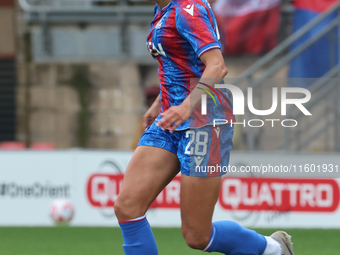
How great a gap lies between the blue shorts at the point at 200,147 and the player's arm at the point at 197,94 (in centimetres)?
24

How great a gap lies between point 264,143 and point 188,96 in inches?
185

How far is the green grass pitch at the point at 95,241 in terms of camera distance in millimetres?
5453

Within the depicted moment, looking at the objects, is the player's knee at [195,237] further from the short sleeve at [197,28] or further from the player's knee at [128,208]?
the short sleeve at [197,28]

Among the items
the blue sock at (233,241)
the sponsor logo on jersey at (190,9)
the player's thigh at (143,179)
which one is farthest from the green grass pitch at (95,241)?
the sponsor logo on jersey at (190,9)

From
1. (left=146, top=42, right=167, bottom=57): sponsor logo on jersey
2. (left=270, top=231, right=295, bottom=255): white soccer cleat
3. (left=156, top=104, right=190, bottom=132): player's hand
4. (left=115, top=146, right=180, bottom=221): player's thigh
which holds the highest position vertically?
(left=146, top=42, right=167, bottom=57): sponsor logo on jersey

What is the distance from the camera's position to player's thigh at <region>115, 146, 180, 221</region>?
3209 millimetres

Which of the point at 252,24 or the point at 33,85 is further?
the point at 33,85

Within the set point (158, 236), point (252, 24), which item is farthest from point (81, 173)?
point (252, 24)

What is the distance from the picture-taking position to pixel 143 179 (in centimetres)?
323

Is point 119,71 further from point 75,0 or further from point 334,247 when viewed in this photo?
point 334,247

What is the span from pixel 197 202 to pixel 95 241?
3.16 m

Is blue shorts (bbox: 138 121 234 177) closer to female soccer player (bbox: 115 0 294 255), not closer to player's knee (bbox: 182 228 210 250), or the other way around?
female soccer player (bbox: 115 0 294 255)

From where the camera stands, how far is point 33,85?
34.0ft

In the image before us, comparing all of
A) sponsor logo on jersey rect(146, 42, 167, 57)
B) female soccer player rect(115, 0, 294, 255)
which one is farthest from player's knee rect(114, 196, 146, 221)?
sponsor logo on jersey rect(146, 42, 167, 57)
